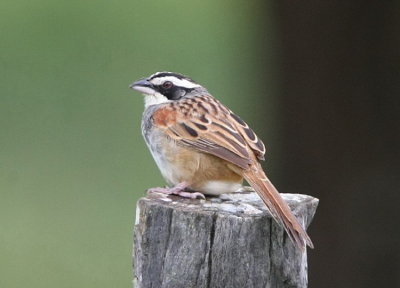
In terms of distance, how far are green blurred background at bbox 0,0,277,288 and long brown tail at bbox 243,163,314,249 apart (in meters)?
4.68

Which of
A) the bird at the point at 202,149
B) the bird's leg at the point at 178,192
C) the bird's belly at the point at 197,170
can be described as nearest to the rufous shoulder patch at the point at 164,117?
the bird at the point at 202,149

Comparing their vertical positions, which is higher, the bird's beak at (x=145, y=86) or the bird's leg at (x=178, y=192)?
the bird's beak at (x=145, y=86)

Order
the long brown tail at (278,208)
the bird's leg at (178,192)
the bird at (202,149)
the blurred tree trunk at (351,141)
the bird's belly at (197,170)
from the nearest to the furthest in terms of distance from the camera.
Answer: the long brown tail at (278,208)
the bird's leg at (178,192)
the bird at (202,149)
the bird's belly at (197,170)
the blurred tree trunk at (351,141)

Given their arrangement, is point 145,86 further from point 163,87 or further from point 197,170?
point 197,170

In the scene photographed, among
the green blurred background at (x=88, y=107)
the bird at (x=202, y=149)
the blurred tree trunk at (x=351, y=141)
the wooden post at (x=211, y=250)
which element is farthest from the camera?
the green blurred background at (x=88, y=107)

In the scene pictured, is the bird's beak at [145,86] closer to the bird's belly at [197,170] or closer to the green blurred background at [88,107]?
the bird's belly at [197,170]

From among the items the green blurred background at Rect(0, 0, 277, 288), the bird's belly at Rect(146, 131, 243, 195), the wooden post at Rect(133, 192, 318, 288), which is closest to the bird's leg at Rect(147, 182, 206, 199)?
the bird's belly at Rect(146, 131, 243, 195)

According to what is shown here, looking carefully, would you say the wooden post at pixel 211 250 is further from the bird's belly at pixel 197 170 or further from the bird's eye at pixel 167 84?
the bird's eye at pixel 167 84

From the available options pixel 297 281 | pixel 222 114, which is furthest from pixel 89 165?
pixel 297 281

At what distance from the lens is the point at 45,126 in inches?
656

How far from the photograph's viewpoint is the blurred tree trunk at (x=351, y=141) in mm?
10242

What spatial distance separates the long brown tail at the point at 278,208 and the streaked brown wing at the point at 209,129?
118 millimetres

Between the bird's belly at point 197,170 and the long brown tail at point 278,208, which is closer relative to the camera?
the long brown tail at point 278,208

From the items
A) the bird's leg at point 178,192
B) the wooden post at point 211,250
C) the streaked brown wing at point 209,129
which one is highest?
the streaked brown wing at point 209,129
